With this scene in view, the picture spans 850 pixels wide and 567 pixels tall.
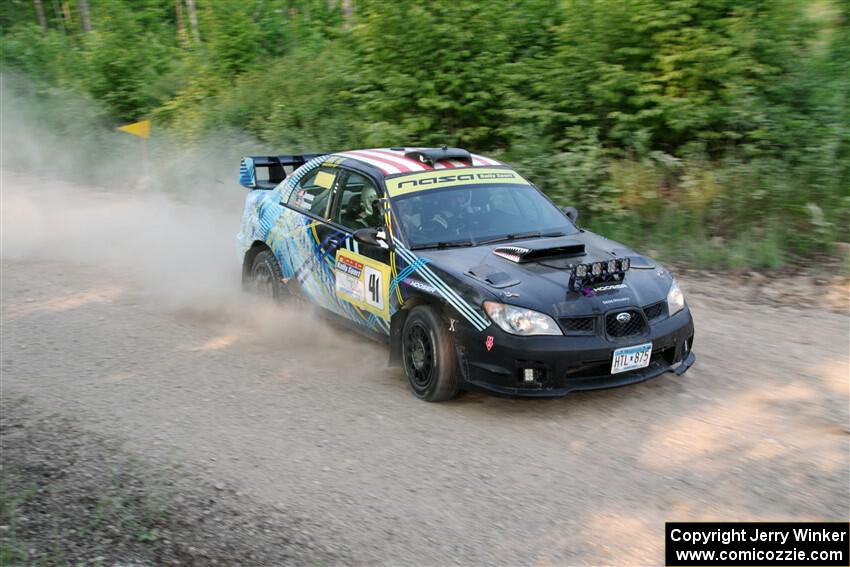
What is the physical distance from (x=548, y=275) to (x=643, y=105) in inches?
237

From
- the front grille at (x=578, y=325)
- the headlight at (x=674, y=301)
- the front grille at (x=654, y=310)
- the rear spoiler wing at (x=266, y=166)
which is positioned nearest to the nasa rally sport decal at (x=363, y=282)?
the front grille at (x=578, y=325)

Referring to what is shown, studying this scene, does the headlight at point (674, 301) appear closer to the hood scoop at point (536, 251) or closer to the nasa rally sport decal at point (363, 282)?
the hood scoop at point (536, 251)

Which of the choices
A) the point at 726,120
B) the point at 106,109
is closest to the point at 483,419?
the point at 726,120

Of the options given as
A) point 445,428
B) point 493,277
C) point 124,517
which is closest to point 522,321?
point 493,277

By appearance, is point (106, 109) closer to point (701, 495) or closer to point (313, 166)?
point (313, 166)

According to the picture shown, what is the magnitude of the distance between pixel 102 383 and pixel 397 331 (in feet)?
8.25

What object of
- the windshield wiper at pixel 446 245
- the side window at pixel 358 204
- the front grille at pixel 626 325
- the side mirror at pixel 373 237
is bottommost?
the front grille at pixel 626 325

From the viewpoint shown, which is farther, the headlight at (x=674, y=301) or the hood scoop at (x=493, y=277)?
the headlight at (x=674, y=301)

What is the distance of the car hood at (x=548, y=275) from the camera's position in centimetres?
573

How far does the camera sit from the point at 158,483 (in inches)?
199

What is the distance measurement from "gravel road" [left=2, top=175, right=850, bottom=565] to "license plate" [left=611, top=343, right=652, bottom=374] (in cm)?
33

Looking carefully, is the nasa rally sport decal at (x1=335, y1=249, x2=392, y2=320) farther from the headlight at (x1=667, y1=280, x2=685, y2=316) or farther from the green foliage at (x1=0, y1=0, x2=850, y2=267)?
the green foliage at (x1=0, y1=0, x2=850, y2=267)

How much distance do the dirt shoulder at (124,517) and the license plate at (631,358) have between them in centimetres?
237

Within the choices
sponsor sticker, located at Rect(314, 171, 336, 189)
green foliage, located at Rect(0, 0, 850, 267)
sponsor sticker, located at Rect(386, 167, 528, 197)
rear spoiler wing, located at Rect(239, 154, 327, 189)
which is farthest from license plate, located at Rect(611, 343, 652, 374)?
rear spoiler wing, located at Rect(239, 154, 327, 189)
